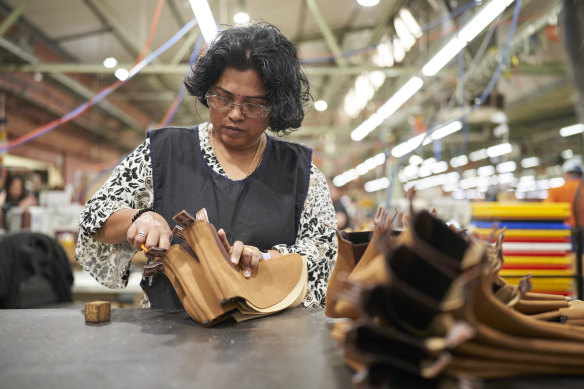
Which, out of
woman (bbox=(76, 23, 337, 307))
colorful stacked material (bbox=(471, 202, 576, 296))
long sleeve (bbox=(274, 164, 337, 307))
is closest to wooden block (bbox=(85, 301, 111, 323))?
woman (bbox=(76, 23, 337, 307))

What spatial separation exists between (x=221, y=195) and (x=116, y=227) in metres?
0.33

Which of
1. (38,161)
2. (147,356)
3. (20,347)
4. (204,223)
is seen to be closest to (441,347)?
(147,356)

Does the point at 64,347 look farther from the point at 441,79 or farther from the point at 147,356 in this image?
the point at 441,79

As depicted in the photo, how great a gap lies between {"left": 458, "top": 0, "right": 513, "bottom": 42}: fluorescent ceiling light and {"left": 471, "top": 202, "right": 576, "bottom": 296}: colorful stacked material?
4.34 ft

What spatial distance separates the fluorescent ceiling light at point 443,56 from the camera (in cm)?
362

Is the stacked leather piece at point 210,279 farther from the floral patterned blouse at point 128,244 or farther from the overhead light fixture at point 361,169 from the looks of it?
the overhead light fixture at point 361,169

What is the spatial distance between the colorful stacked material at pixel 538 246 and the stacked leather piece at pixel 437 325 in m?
1.93

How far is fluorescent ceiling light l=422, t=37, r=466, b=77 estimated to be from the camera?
11.9 feet

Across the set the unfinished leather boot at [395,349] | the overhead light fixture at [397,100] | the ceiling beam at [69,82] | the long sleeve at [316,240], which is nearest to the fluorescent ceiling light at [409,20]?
the overhead light fixture at [397,100]

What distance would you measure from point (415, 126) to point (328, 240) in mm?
5918

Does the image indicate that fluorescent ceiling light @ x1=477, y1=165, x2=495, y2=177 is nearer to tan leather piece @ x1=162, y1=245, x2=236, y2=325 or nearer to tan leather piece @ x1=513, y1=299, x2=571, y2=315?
tan leather piece @ x1=513, y1=299, x2=571, y2=315

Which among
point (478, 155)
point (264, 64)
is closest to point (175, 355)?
point (264, 64)

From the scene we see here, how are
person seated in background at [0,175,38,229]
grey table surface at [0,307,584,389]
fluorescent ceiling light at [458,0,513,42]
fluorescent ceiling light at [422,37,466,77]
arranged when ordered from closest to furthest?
grey table surface at [0,307,584,389]
fluorescent ceiling light at [458,0,513,42]
fluorescent ceiling light at [422,37,466,77]
person seated in background at [0,175,38,229]

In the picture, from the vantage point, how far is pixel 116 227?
1.21 meters
